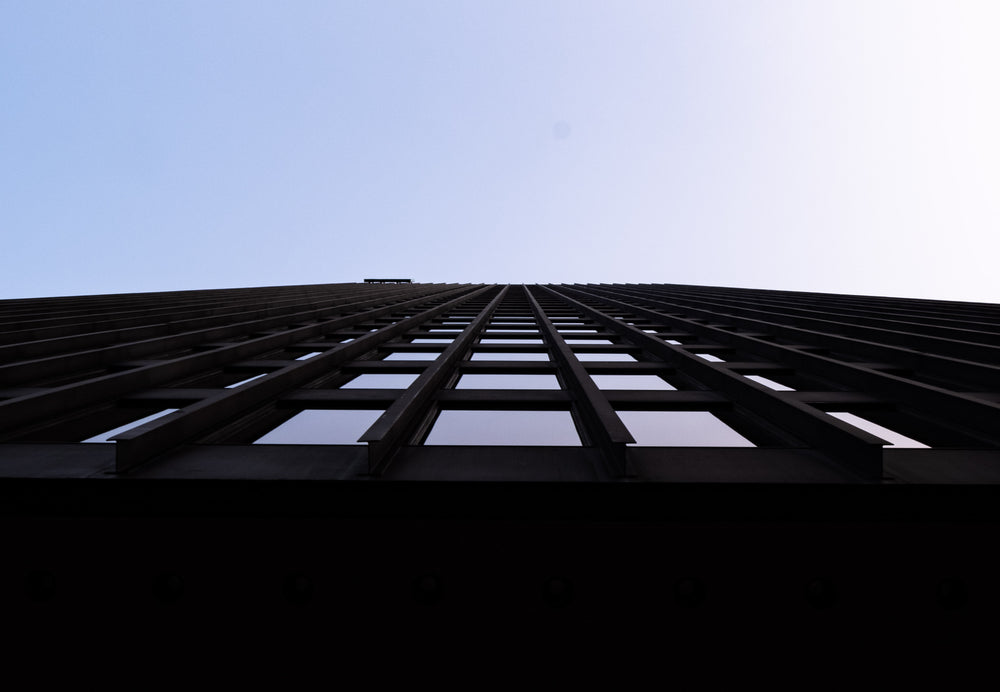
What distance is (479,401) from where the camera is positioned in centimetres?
824

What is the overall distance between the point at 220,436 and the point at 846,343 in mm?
13694

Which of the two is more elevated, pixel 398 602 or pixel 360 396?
pixel 360 396

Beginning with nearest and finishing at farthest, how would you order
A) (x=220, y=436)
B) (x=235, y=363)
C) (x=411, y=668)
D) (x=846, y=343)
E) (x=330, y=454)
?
(x=411, y=668)
(x=330, y=454)
(x=220, y=436)
(x=235, y=363)
(x=846, y=343)

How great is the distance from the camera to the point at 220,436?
6051mm

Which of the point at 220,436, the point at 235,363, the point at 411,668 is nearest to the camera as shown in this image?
the point at 411,668

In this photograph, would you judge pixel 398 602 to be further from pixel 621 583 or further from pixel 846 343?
pixel 846 343

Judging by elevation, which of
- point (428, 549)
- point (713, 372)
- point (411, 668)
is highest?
point (713, 372)

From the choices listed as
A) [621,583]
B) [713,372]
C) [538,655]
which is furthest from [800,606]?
[713,372]

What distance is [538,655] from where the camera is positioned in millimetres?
3920

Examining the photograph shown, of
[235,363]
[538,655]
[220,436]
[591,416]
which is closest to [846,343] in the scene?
[591,416]

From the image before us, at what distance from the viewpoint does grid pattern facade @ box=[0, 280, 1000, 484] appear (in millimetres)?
4668

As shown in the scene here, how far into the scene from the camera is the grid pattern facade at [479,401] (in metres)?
4.67

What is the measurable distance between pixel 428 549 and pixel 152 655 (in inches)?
101

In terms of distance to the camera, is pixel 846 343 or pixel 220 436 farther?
pixel 846 343
